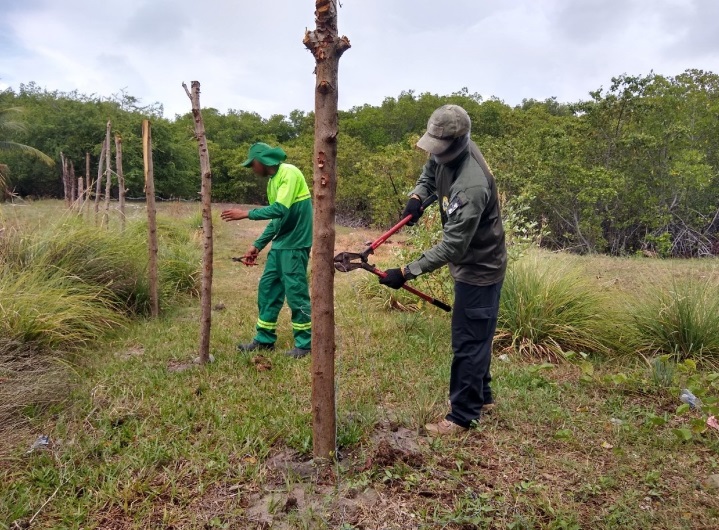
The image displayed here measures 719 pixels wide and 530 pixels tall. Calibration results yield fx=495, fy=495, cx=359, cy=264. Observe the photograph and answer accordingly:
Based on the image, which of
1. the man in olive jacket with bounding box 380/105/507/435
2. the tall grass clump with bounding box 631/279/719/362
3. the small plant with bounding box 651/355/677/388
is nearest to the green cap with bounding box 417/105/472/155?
the man in olive jacket with bounding box 380/105/507/435

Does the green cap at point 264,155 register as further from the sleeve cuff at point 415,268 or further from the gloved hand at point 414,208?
the sleeve cuff at point 415,268

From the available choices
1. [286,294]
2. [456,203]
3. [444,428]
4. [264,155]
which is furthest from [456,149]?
[286,294]

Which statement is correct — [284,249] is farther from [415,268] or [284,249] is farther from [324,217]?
[324,217]

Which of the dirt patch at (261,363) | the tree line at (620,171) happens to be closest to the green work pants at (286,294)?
the dirt patch at (261,363)

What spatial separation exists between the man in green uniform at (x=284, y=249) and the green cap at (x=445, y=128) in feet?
5.70

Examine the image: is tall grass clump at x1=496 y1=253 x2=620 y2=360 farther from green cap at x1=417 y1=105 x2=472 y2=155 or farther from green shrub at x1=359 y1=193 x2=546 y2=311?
green cap at x1=417 y1=105 x2=472 y2=155

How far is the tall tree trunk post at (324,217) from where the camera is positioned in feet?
7.27

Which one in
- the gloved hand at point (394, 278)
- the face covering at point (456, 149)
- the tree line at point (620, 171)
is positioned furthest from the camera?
the tree line at point (620, 171)

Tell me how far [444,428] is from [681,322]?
2790 millimetres

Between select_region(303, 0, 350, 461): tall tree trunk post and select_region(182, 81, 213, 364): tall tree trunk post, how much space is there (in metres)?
1.60

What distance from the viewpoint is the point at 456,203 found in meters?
2.72

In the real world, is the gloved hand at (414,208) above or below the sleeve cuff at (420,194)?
below

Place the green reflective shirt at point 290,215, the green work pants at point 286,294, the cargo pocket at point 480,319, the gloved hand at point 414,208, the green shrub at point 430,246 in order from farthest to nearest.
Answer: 1. the green shrub at point 430,246
2. the green work pants at point 286,294
3. the green reflective shirt at point 290,215
4. the gloved hand at point 414,208
5. the cargo pocket at point 480,319

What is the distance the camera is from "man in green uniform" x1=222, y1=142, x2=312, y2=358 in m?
4.32
